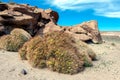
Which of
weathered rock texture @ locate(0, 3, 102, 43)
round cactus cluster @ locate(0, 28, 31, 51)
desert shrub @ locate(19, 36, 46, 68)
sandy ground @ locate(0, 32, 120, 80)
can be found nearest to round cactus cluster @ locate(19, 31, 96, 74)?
desert shrub @ locate(19, 36, 46, 68)

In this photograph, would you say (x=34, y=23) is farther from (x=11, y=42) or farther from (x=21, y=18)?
(x=11, y=42)

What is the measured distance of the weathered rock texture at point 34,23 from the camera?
902 inches

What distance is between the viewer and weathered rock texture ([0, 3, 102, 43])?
75.1 feet

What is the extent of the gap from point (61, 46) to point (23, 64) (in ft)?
8.14

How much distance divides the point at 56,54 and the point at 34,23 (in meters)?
10.9

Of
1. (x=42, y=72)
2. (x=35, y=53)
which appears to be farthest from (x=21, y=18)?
(x=42, y=72)

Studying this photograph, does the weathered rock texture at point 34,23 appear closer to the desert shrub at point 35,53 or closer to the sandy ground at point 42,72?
the sandy ground at point 42,72

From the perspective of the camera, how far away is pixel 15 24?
23406 millimetres

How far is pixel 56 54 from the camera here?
1496 cm

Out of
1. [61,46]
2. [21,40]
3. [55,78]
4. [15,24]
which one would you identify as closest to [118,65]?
[61,46]

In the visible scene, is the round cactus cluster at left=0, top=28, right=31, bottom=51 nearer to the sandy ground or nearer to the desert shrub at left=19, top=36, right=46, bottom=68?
the sandy ground

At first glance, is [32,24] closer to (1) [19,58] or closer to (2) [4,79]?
(1) [19,58]

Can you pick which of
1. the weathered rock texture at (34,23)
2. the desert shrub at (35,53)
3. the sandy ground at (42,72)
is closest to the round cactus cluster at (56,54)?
the desert shrub at (35,53)

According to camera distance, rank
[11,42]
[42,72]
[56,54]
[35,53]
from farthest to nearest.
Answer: [11,42]
[35,53]
[56,54]
[42,72]
